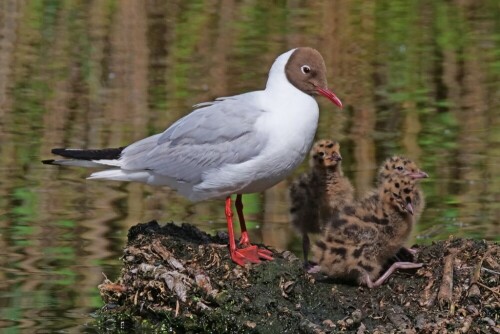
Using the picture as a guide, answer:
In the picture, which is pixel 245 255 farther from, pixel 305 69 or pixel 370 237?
pixel 305 69

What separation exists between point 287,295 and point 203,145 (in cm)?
125

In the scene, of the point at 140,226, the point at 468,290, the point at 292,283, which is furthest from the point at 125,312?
the point at 468,290

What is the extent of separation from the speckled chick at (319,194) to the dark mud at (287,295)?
556mm

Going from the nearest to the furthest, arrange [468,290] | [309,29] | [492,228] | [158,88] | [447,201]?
[468,290]
[492,228]
[447,201]
[158,88]
[309,29]

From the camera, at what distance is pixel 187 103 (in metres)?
14.0

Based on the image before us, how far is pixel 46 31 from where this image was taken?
17.6 metres

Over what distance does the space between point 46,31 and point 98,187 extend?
22.7 feet

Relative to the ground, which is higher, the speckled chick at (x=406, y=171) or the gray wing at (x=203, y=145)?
the gray wing at (x=203, y=145)

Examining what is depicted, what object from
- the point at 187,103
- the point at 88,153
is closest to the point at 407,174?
the point at 88,153

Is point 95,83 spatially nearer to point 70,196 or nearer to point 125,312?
point 70,196

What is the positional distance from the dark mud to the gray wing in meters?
0.52

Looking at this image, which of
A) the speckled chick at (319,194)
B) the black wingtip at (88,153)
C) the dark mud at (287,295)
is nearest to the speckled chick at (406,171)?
the dark mud at (287,295)

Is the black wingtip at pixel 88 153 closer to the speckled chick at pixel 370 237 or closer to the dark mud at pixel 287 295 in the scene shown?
the dark mud at pixel 287 295

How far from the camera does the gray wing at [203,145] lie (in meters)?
8.02
